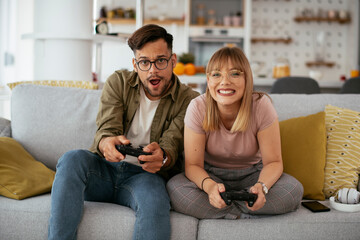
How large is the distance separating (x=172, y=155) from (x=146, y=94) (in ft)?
1.16

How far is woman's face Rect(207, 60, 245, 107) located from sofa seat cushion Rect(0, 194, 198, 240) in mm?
496

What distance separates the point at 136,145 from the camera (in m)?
1.82

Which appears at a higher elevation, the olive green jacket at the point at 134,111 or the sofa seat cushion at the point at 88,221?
the olive green jacket at the point at 134,111

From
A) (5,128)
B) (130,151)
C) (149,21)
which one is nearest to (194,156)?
(130,151)

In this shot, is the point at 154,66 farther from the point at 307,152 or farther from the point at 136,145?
the point at 307,152

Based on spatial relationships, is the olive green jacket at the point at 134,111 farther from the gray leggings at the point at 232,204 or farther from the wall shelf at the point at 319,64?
the wall shelf at the point at 319,64

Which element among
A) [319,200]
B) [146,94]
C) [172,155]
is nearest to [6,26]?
[146,94]

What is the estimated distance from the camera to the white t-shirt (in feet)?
5.96

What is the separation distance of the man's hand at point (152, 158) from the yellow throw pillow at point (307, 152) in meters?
0.62

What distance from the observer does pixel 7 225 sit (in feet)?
5.04

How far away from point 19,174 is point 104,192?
1.20 ft

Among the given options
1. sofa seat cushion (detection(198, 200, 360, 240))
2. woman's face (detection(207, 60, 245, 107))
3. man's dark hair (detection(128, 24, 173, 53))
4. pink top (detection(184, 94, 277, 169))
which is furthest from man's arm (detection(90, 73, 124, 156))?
sofa seat cushion (detection(198, 200, 360, 240))

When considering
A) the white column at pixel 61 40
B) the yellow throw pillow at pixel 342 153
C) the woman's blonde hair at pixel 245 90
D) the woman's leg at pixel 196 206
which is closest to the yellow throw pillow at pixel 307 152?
the yellow throw pillow at pixel 342 153

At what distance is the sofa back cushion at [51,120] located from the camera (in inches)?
78.7
